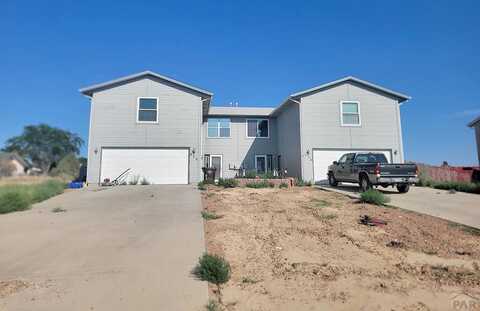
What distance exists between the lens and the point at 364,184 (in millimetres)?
10641

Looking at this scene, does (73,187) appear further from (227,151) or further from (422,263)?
(422,263)

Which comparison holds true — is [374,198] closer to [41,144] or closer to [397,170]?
[397,170]

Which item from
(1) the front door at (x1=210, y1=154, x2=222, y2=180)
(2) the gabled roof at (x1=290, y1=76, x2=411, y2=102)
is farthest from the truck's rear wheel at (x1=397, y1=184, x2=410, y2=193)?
(1) the front door at (x1=210, y1=154, x2=222, y2=180)

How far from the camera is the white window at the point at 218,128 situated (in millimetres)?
19406

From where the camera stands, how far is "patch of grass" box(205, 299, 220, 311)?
8.40ft

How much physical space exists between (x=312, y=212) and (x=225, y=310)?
4917 millimetres

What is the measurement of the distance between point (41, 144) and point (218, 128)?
193 feet

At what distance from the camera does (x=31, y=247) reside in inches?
174

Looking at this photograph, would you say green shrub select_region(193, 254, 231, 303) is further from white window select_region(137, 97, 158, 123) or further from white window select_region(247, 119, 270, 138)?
white window select_region(247, 119, 270, 138)

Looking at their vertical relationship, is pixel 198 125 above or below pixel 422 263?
above

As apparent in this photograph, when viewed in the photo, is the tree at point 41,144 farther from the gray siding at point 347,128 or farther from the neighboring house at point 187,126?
the gray siding at point 347,128

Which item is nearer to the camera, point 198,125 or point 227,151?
point 198,125

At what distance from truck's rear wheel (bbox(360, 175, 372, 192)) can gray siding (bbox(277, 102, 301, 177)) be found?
4673 mm

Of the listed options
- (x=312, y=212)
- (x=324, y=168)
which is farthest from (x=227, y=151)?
(x=312, y=212)
